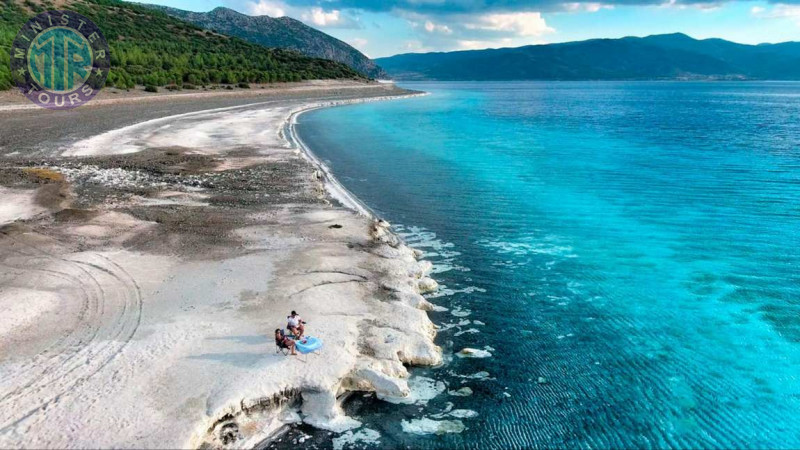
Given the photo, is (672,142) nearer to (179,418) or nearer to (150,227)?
(150,227)

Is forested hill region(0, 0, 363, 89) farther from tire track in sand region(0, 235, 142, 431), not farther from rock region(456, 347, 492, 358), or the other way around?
rock region(456, 347, 492, 358)

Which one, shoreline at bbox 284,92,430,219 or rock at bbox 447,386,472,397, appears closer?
rock at bbox 447,386,472,397

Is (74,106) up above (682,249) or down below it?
above

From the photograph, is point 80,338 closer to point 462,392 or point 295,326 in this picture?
point 295,326

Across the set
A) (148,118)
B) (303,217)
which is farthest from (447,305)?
(148,118)

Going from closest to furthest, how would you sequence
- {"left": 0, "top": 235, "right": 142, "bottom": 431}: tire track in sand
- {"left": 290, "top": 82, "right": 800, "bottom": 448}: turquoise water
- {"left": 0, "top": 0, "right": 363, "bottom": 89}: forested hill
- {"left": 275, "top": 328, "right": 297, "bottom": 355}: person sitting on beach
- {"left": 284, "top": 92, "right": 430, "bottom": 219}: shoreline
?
{"left": 0, "top": 235, "right": 142, "bottom": 431}: tire track in sand < {"left": 290, "top": 82, "right": 800, "bottom": 448}: turquoise water < {"left": 275, "top": 328, "right": 297, "bottom": 355}: person sitting on beach < {"left": 284, "top": 92, "right": 430, "bottom": 219}: shoreline < {"left": 0, "top": 0, "right": 363, "bottom": 89}: forested hill

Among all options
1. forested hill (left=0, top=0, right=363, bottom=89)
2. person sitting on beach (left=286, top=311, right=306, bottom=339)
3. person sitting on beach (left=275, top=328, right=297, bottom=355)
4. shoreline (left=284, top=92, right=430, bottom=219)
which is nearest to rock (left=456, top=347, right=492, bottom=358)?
person sitting on beach (left=286, top=311, right=306, bottom=339)
